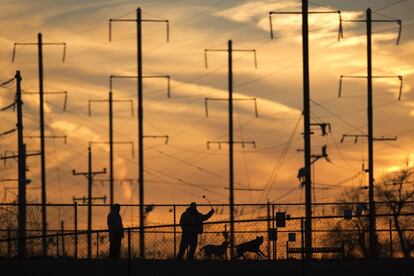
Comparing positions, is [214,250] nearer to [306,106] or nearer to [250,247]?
[250,247]

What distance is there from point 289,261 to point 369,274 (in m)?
2.42

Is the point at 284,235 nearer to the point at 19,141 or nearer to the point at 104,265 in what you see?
the point at 104,265

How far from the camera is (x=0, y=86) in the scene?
2886 inches

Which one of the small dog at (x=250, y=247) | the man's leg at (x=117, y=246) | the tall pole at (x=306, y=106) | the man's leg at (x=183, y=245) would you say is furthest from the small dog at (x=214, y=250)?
the man's leg at (x=117, y=246)

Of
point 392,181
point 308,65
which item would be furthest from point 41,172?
point 392,181

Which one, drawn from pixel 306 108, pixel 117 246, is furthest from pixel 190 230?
pixel 306 108

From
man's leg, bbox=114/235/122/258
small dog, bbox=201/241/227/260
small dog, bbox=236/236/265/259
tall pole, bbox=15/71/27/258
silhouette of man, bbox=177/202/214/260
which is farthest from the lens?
tall pole, bbox=15/71/27/258

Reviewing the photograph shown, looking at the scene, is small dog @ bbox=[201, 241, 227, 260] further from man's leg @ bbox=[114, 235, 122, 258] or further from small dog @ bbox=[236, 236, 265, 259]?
man's leg @ bbox=[114, 235, 122, 258]

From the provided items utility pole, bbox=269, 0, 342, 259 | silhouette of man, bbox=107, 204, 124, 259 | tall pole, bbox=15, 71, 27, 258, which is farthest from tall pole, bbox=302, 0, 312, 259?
tall pole, bbox=15, 71, 27, 258

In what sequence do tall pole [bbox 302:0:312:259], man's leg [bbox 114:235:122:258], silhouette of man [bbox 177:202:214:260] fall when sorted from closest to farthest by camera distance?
man's leg [bbox 114:235:122:258] → silhouette of man [bbox 177:202:214:260] → tall pole [bbox 302:0:312:259]

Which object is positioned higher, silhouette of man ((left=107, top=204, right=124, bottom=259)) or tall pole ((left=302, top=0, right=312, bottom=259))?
tall pole ((left=302, top=0, right=312, bottom=259))

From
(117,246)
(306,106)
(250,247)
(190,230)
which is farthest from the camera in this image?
(306,106)

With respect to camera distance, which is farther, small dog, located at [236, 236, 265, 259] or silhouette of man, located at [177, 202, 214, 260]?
small dog, located at [236, 236, 265, 259]

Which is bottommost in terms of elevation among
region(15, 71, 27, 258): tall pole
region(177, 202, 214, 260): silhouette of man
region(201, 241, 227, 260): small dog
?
region(201, 241, 227, 260): small dog
